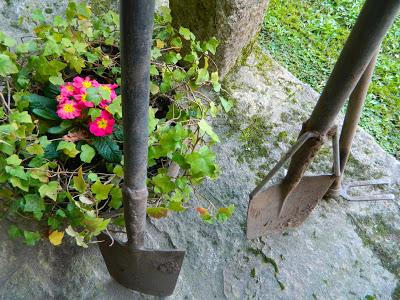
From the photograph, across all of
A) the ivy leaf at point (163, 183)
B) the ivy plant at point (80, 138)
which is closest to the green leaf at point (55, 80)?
the ivy plant at point (80, 138)

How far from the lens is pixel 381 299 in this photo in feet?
4.32

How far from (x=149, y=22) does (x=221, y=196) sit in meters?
0.92

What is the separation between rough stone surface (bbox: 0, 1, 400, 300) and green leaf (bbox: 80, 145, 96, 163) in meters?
0.36

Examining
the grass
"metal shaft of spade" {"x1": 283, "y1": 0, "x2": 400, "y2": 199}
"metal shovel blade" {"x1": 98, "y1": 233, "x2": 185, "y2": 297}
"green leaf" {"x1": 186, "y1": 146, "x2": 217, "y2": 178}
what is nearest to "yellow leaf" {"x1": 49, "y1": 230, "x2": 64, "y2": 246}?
"metal shovel blade" {"x1": 98, "y1": 233, "x2": 185, "y2": 297}

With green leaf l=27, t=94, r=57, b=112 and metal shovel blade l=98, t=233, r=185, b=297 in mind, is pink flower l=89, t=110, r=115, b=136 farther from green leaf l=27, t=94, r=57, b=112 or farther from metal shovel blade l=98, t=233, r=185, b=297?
metal shovel blade l=98, t=233, r=185, b=297

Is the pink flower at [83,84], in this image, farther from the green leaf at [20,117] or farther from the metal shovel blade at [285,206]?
the metal shovel blade at [285,206]

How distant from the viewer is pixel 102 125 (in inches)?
42.2

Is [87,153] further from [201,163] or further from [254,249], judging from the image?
[254,249]

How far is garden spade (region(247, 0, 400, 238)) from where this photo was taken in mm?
921

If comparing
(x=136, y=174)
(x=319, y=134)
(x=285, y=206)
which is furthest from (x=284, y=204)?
(x=136, y=174)

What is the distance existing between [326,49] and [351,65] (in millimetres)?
1584

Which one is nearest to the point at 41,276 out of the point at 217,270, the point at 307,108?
the point at 217,270

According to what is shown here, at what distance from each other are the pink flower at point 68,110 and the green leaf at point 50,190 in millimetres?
183

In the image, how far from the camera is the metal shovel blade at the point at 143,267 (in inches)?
43.8
